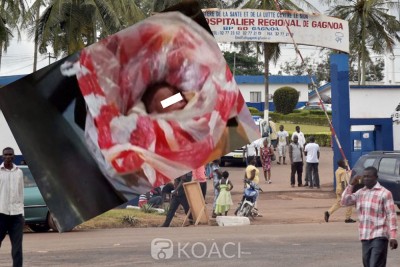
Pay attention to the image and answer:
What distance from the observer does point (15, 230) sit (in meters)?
10.8

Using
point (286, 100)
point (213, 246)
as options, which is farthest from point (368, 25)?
point (213, 246)

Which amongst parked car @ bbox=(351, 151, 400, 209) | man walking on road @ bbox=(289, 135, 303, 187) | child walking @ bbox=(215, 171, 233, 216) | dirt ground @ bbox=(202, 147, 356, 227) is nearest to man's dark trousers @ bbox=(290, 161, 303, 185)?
man walking on road @ bbox=(289, 135, 303, 187)

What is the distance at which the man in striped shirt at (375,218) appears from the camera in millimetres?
9541

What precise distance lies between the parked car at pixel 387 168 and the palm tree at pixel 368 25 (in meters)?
27.7

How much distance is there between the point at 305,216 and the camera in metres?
21.8

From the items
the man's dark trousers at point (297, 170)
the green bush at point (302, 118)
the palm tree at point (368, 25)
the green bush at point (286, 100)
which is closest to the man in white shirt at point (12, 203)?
the man's dark trousers at point (297, 170)

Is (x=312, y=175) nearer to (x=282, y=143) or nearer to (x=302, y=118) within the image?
(x=282, y=143)

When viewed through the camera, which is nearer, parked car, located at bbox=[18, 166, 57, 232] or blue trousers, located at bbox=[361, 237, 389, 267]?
blue trousers, located at bbox=[361, 237, 389, 267]

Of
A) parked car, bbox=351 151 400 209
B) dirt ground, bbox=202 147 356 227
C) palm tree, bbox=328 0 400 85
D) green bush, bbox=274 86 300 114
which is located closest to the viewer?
dirt ground, bbox=202 147 356 227

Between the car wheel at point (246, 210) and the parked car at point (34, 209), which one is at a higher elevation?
the parked car at point (34, 209)

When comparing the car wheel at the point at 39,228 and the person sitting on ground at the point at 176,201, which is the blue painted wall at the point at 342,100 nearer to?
the person sitting on ground at the point at 176,201

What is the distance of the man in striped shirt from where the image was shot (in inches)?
376

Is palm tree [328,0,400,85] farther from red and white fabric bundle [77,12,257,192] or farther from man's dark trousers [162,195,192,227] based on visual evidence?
red and white fabric bundle [77,12,257,192]

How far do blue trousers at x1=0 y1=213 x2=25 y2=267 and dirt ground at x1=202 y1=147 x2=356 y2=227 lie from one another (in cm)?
1015
